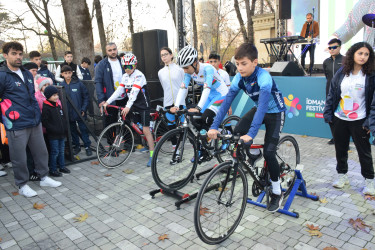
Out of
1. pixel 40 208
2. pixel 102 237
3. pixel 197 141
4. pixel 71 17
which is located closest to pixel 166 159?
pixel 197 141

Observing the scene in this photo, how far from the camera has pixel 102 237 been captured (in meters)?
3.69

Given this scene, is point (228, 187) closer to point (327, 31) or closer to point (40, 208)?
point (40, 208)

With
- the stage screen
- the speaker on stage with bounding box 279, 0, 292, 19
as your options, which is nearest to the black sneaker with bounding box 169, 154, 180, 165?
the stage screen

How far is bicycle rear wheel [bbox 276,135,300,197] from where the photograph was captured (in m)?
4.22

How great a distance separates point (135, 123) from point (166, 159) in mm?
1957

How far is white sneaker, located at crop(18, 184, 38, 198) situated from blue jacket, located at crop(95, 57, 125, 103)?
8.13 ft

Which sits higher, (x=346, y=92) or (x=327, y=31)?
(x=327, y=31)

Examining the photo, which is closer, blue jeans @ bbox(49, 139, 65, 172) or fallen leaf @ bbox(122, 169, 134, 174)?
blue jeans @ bbox(49, 139, 65, 172)

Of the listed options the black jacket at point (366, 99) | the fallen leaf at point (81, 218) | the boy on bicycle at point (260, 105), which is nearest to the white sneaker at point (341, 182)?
the black jacket at point (366, 99)

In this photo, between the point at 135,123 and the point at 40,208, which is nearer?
the point at 40,208

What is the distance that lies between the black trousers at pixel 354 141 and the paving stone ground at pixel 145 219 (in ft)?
1.28

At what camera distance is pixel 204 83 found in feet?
16.2

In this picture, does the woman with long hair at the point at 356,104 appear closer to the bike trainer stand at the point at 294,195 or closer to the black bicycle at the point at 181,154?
the bike trainer stand at the point at 294,195

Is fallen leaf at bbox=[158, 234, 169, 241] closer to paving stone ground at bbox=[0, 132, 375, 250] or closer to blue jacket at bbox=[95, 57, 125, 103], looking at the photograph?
paving stone ground at bbox=[0, 132, 375, 250]
